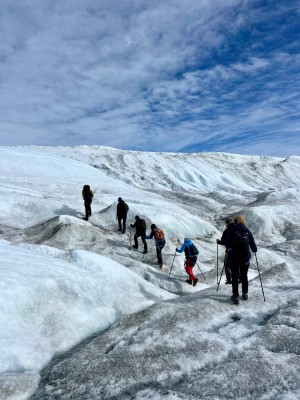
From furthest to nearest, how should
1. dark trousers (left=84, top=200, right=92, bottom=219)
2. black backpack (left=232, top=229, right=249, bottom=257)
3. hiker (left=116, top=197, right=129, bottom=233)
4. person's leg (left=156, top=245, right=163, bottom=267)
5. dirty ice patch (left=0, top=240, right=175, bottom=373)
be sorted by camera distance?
dark trousers (left=84, top=200, right=92, bottom=219) → hiker (left=116, top=197, right=129, bottom=233) → person's leg (left=156, top=245, right=163, bottom=267) → black backpack (left=232, top=229, right=249, bottom=257) → dirty ice patch (left=0, top=240, right=175, bottom=373)

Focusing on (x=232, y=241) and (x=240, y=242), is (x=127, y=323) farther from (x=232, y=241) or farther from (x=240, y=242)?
(x=240, y=242)

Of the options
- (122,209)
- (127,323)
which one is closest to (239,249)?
(127,323)

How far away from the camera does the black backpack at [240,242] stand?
947cm

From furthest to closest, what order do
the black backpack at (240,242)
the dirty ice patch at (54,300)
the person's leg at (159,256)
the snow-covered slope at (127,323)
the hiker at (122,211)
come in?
the hiker at (122,211)
the person's leg at (159,256)
the black backpack at (240,242)
the dirty ice patch at (54,300)
the snow-covered slope at (127,323)

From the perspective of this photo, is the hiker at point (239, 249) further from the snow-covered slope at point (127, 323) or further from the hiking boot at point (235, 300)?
the snow-covered slope at point (127, 323)

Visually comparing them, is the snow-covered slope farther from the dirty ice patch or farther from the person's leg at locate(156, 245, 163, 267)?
the person's leg at locate(156, 245, 163, 267)

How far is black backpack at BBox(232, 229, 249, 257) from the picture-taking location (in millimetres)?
9469

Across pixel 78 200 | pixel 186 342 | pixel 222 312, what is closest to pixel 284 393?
pixel 186 342

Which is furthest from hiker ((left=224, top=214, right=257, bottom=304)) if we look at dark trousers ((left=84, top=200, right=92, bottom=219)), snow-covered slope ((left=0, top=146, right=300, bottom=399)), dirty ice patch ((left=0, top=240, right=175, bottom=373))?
dark trousers ((left=84, top=200, right=92, bottom=219))

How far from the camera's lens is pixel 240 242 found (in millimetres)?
9477

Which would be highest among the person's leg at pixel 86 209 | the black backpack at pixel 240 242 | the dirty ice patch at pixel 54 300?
the black backpack at pixel 240 242

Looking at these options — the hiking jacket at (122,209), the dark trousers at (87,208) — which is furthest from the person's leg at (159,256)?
the dark trousers at (87,208)

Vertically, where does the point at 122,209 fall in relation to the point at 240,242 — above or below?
below

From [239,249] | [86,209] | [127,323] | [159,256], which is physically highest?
[239,249]
